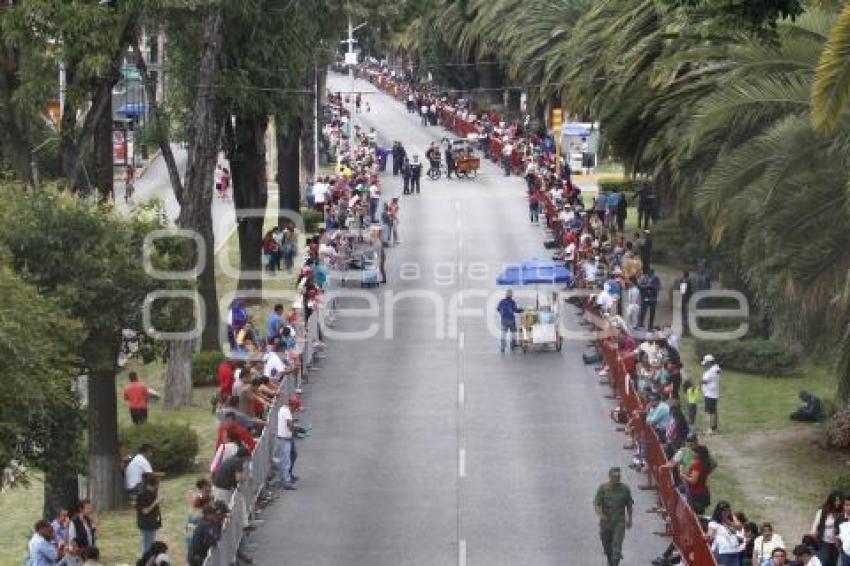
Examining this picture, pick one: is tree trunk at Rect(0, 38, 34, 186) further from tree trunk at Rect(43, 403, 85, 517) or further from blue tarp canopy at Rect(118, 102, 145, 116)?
blue tarp canopy at Rect(118, 102, 145, 116)

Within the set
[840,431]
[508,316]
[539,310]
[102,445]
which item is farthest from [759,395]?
[102,445]

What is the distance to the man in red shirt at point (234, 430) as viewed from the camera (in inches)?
1053

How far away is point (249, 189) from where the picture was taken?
4653 centimetres

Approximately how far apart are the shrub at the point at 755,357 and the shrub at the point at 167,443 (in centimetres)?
1326

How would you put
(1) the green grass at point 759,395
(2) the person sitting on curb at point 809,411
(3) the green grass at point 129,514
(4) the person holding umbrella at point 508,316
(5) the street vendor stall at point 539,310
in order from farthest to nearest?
(5) the street vendor stall at point 539,310, (4) the person holding umbrella at point 508,316, (2) the person sitting on curb at point 809,411, (1) the green grass at point 759,395, (3) the green grass at point 129,514

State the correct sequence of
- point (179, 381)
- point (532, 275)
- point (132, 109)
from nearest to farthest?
point (179, 381) → point (532, 275) → point (132, 109)

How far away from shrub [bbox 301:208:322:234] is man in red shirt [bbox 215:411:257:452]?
3034cm

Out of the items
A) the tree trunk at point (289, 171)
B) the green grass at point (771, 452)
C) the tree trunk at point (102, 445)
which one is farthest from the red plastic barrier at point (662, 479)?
the tree trunk at point (289, 171)

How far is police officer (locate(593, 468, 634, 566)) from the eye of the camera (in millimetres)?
24031

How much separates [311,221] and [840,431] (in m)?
28.7

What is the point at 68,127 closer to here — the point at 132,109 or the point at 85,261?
the point at 85,261

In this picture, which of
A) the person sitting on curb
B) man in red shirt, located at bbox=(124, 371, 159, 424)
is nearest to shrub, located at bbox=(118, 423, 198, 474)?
man in red shirt, located at bbox=(124, 371, 159, 424)

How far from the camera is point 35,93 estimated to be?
27.4 m

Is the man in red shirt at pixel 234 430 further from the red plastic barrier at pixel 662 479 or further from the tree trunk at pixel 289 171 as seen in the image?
the tree trunk at pixel 289 171
